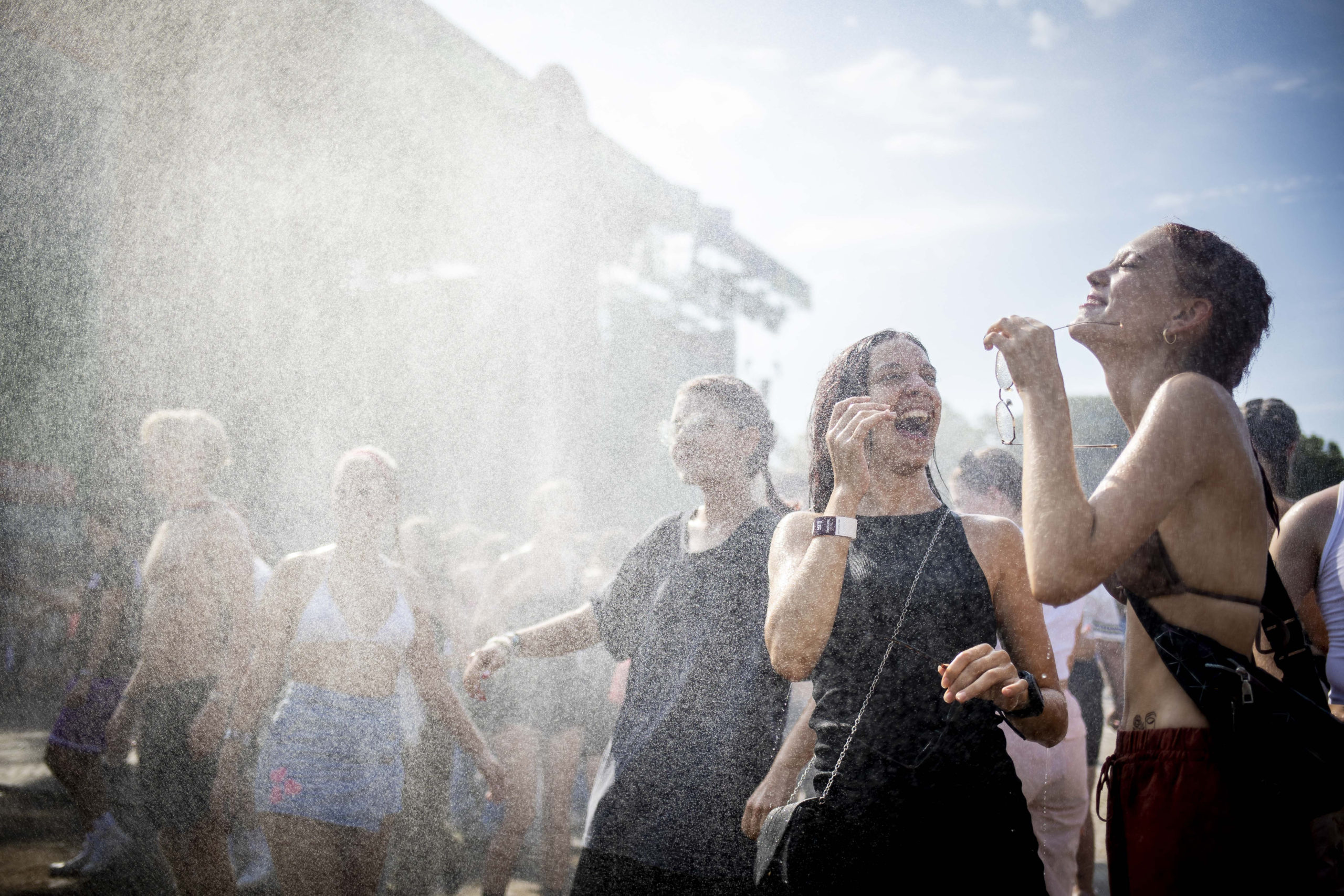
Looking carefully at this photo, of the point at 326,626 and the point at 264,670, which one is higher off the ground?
the point at 326,626

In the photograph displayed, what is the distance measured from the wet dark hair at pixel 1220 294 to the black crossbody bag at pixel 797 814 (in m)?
0.68

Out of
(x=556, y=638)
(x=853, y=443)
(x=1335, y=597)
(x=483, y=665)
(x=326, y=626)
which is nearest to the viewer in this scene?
(x=853, y=443)

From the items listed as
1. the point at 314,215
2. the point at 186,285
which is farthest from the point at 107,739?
the point at 314,215

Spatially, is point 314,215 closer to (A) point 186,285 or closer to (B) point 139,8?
(A) point 186,285

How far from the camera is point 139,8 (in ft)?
A: 23.7

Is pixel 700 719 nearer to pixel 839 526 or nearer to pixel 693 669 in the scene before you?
pixel 693 669

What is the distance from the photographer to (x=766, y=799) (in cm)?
219

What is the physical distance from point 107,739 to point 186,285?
225 inches

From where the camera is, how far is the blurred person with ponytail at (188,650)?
129 inches

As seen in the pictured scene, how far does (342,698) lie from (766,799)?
5.69 ft

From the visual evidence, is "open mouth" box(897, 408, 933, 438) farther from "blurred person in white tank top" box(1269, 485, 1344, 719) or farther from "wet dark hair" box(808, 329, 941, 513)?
"blurred person in white tank top" box(1269, 485, 1344, 719)

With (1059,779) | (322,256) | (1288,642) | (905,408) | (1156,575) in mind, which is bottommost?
(1059,779)

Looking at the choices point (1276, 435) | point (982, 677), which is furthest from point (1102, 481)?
point (1276, 435)

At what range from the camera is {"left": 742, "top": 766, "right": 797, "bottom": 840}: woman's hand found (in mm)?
2180
